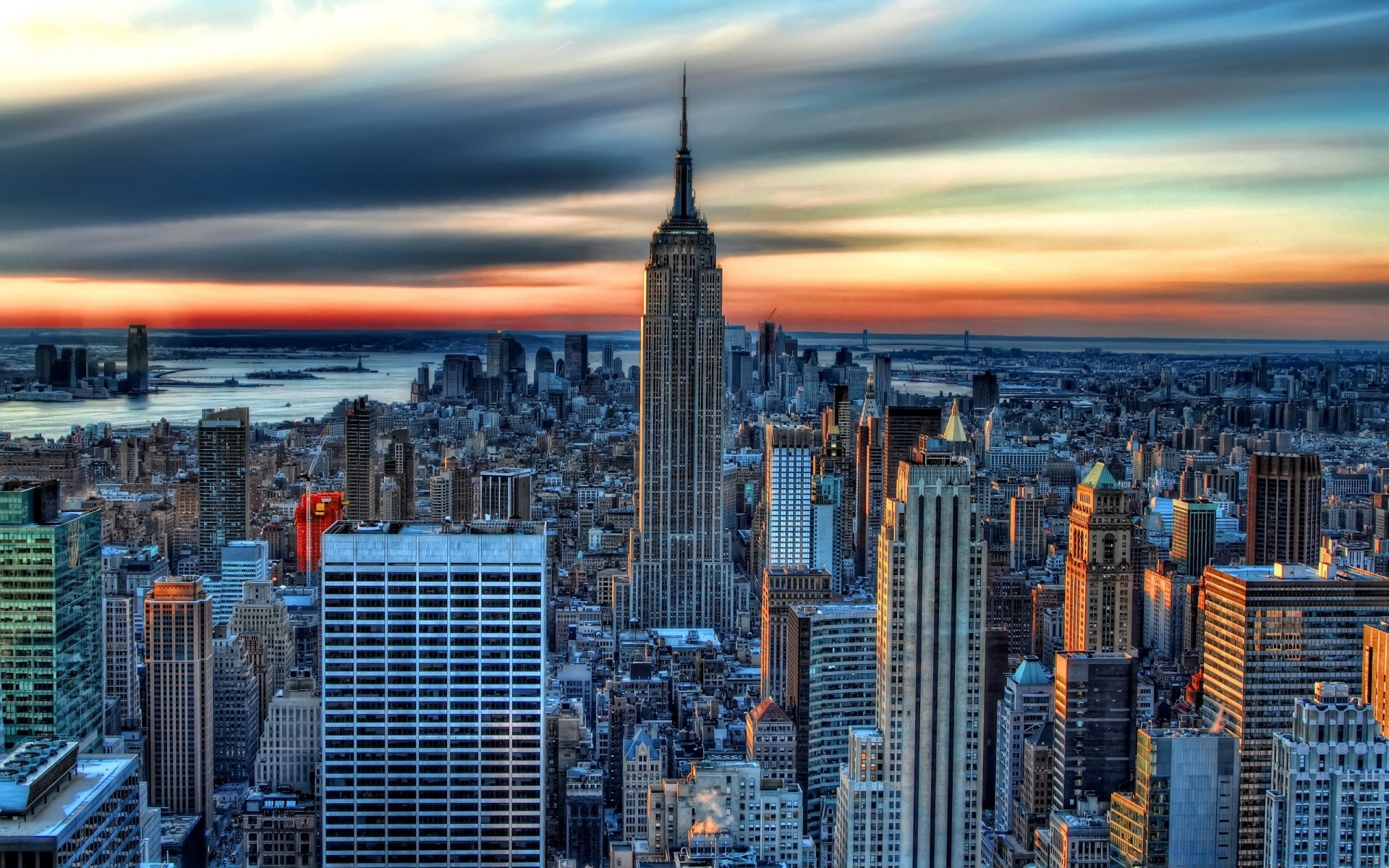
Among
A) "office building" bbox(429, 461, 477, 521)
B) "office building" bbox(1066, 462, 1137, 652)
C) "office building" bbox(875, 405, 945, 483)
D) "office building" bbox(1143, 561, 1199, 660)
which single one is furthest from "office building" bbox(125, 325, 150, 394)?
"office building" bbox(1066, 462, 1137, 652)

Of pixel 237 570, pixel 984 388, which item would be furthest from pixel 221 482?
pixel 984 388

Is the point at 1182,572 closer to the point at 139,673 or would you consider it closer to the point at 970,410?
the point at 970,410

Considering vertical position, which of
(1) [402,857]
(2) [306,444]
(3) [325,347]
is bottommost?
(1) [402,857]

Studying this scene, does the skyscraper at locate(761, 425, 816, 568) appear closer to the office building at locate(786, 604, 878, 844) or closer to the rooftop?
the office building at locate(786, 604, 878, 844)

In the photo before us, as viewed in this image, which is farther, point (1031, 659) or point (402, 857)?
point (1031, 659)

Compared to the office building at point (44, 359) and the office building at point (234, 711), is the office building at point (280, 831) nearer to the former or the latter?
Answer: the office building at point (234, 711)

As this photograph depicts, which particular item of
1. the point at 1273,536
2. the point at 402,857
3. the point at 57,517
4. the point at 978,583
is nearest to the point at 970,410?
the point at 978,583
